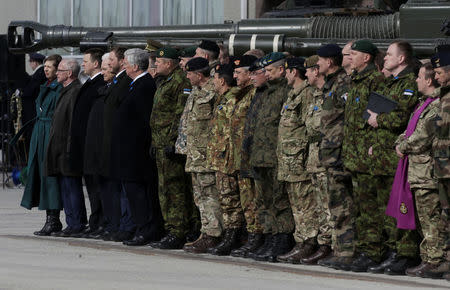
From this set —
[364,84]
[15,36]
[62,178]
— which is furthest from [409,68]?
[15,36]

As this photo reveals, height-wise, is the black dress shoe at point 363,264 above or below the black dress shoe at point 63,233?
above

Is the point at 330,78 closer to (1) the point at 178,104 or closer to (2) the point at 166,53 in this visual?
(1) the point at 178,104

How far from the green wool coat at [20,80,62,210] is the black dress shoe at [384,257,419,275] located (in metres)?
4.64

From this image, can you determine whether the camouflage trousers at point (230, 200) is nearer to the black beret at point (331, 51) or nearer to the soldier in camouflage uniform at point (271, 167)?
the soldier in camouflage uniform at point (271, 167)

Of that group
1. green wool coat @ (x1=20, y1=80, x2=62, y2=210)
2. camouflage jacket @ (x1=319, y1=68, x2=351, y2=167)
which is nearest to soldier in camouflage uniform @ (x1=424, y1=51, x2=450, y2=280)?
camouflage jacket @ (x1=319, y1=68, x2=351, y2=167)

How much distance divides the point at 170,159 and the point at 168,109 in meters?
0.46

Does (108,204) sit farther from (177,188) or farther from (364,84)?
(364,84)

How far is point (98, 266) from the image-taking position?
11.5 m

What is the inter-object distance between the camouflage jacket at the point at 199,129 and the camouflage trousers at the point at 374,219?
185cm

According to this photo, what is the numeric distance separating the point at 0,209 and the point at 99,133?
4.98 m

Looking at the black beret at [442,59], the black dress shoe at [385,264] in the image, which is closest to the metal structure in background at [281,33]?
the black beret at [442,59]

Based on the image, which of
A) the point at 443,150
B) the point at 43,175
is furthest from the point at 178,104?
the point at 443,150

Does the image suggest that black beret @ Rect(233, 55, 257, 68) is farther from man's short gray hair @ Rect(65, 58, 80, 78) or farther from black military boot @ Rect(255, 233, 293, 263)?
man's short gray hair @ Rect(65, 58, 80, 78)

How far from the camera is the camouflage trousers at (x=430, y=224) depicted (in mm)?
10562
